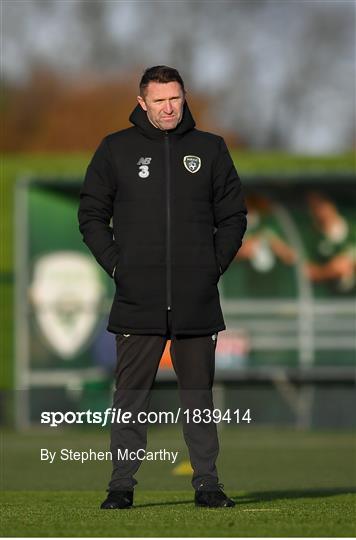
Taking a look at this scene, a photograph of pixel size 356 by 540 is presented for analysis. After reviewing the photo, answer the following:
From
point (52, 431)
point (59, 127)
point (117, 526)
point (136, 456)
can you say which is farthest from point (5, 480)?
point (59, 127)

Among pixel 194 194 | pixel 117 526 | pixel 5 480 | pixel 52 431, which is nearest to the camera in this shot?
pixel 117 526

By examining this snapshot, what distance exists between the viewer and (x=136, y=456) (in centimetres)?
753

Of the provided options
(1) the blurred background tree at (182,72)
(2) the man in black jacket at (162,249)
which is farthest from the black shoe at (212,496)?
(1) the blurred background tree at (182,72)

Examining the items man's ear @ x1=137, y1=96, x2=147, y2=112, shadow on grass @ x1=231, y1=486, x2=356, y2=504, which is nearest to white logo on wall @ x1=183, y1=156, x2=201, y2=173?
man's ear @ x1=137, y1=96, x2=147, y2=112

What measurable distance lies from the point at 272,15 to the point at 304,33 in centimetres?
88

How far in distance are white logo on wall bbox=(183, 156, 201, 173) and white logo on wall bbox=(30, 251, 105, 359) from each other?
1199 cm

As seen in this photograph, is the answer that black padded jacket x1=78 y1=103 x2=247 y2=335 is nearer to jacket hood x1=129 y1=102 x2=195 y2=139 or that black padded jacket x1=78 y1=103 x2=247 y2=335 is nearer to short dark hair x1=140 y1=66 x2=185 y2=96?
jacket hood x1=129 y1=102 x2=195 y2=139

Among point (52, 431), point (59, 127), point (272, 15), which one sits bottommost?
point (52, 431)

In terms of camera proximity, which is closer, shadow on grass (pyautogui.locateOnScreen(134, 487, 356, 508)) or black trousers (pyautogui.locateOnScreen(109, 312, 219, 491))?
black trousers (pyautogui.locateOnScreen(109, 312, 219, 491))

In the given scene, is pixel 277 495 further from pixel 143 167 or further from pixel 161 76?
pixel 161 76

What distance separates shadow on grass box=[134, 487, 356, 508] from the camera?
8273 millimetres

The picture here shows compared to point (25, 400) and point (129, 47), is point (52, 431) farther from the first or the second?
point (129, 47)

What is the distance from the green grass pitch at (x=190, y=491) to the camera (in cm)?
677

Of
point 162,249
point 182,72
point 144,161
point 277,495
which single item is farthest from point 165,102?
point 182,72
